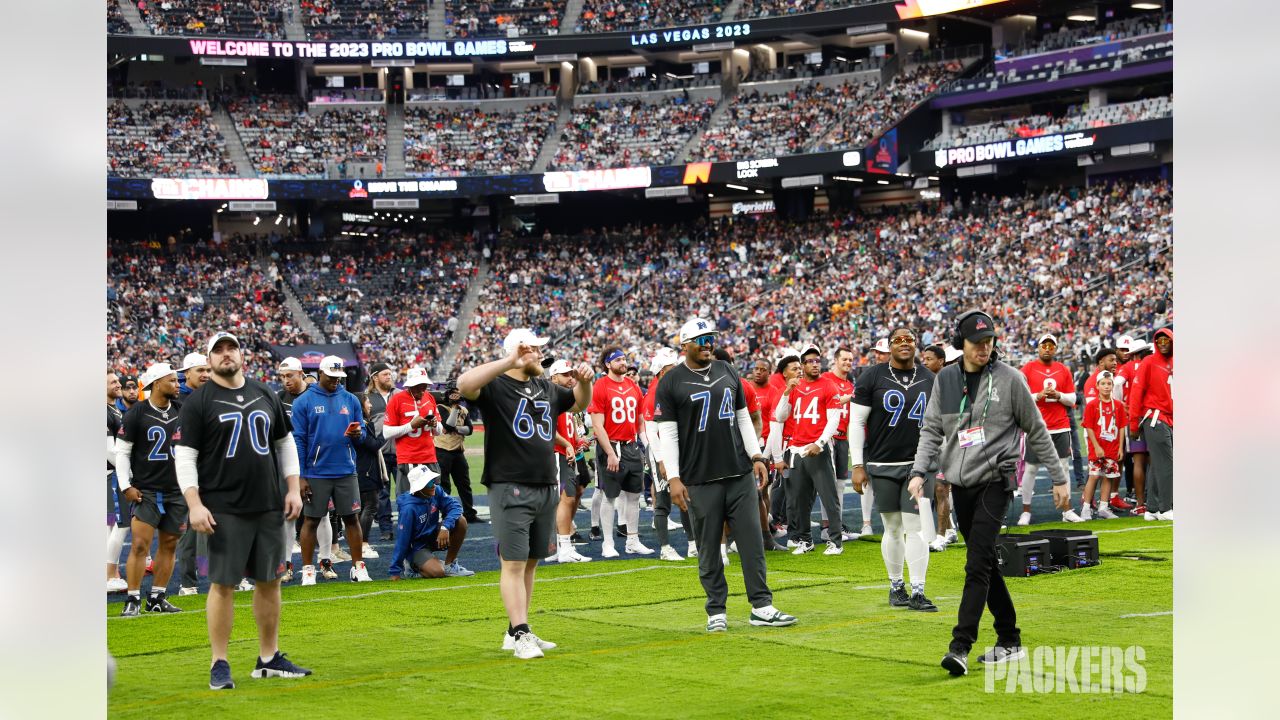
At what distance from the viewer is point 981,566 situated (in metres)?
7.55

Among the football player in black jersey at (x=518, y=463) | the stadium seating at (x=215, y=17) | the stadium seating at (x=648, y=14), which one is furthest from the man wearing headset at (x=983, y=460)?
the stadium seating at (x=215, y=17)

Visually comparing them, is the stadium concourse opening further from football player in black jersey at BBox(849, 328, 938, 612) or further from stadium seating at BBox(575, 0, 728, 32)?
stadium seating at BBox(575, 0, 728, 32)

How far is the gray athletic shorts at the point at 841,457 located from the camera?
1491 cm

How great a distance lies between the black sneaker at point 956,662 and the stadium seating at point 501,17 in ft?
164

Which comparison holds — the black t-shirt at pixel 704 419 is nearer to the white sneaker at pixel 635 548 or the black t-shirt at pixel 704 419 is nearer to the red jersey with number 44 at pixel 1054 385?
the white sneaker at pixel 635 548

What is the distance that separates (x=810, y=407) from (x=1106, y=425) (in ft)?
14.7

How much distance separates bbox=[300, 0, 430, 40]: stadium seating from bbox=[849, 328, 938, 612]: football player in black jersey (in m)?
48.1

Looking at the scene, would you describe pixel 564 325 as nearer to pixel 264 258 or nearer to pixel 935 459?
pixel 264 258

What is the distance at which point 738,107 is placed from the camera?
52719mm

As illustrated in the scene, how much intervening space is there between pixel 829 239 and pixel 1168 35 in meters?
13.2

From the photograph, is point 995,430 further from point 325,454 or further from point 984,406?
point 325,454

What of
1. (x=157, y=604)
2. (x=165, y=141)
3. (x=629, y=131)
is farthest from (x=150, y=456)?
(x=165, y=141)

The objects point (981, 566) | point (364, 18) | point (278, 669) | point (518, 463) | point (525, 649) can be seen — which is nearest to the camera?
point (981, 566)
